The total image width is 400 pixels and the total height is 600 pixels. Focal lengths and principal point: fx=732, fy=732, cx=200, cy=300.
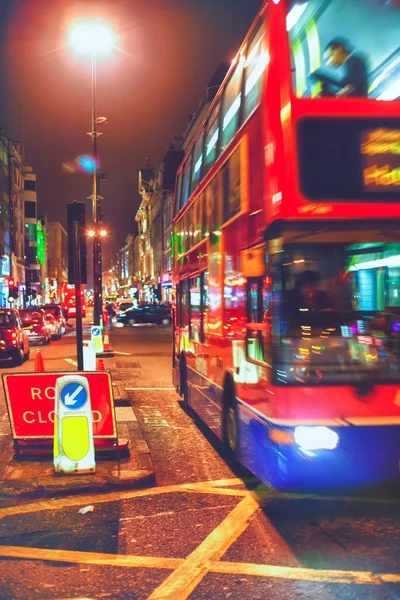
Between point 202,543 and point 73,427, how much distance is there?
2.34 m

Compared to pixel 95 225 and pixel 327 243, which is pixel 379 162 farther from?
pixel 95 225

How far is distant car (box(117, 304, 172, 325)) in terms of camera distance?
51.5 meters

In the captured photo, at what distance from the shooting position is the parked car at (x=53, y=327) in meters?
34.5

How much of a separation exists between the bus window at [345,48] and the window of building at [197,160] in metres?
4.12

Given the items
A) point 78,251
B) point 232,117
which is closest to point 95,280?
point 78,251

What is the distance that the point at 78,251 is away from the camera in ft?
32.6

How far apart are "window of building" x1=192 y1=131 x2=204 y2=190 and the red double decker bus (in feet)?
13.0

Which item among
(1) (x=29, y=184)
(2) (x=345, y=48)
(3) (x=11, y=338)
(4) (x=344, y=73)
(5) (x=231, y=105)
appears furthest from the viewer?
(1) (x=29, y=184)

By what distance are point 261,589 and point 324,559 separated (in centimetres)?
70

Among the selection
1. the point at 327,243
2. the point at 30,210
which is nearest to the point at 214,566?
the point at 327,243

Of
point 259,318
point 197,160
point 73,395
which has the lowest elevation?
point 73,395

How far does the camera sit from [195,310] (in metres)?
10.7

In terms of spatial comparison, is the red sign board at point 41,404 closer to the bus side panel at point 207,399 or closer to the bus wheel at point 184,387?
the bus side panel at point 207,399

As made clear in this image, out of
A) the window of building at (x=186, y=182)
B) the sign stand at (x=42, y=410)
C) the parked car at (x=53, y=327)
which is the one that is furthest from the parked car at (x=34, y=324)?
the sign stand at (x=42, y=410)
